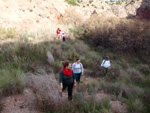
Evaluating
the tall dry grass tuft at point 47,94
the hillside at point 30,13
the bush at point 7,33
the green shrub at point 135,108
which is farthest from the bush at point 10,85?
the hillside at point 30,13

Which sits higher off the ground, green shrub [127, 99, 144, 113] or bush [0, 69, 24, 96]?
bush [0, 69, 24, 96]

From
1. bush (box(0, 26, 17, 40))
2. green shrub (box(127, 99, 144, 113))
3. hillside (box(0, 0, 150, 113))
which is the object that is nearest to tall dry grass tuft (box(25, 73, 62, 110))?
hillside (box(0, 0, 150, 113))

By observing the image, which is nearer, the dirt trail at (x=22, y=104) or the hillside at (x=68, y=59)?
the dirt trail at (x=22, y=104)

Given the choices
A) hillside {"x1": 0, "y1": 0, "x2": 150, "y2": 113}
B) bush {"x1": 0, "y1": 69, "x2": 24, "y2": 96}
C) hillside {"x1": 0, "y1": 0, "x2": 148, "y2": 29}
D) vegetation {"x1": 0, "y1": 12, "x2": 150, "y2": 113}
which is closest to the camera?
hillside {"x1": 0, "y1": 0, "x2": 150, "y2": 113}

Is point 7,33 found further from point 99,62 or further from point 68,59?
point 99,62

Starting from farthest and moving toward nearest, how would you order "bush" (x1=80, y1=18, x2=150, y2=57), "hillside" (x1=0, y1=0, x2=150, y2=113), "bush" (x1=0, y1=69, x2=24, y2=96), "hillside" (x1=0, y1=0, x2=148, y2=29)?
"hillside" (x1=0, y1=0, x2=148, y2=29) → "bush" (x1=80, y1=18, x2=150, y2=57) → "bush" (x1=0, y1=69, x2=24, y2=96) → "hillside" (x1=0, y1=0, x2=150, y2=113)

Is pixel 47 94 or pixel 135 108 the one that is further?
pixel 135 108

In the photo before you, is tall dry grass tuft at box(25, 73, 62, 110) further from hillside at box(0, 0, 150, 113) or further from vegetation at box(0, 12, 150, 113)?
vegetation at box(0, 12, 150, 113)

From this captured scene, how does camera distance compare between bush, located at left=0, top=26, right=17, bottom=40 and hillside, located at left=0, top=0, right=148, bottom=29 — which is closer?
bush, located at left=0, top=26, right=17, bottom=40

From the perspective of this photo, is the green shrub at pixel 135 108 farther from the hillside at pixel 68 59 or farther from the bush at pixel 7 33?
the bush at pixel 7 33

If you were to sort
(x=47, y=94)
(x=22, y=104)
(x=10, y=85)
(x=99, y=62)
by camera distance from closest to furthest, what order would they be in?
(x=47, y=94) < (x=22, y=104) < (x=10, y=85) < (x=99, y=62)

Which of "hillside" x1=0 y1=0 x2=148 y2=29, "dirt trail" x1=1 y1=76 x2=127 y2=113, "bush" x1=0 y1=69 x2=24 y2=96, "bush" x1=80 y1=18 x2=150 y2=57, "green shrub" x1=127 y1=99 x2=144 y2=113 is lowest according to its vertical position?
"green shrub" x1=127 y1=99 x2=144 y2=113

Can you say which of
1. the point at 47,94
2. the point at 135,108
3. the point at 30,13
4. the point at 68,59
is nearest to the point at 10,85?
the point at 47,94

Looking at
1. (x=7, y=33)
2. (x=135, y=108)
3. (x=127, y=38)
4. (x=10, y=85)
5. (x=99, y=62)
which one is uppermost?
(x=7, y=33)
